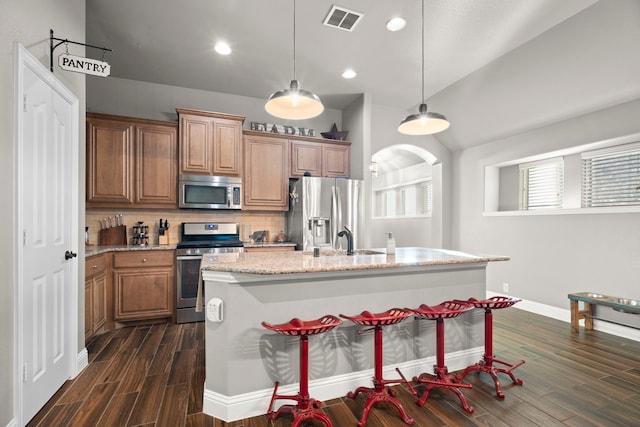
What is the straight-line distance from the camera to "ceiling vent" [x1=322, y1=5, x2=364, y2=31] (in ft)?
9.21

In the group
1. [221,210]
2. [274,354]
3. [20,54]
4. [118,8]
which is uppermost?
[118,8]

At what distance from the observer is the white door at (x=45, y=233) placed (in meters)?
1.82

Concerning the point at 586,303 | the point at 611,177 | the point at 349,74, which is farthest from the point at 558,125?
the point at 349,74

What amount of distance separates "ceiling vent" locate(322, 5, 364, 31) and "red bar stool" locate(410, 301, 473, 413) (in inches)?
102

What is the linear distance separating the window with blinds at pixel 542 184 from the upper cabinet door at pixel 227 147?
13.3 ft

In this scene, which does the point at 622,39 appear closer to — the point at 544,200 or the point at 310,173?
the point at 544,200

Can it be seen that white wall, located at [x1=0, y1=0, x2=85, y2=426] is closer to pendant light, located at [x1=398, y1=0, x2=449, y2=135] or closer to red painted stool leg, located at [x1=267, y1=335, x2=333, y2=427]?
red painted stool leg, located at [x1=267, y1=335, x2=333, y2=427]

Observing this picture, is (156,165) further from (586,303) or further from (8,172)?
(586,303)

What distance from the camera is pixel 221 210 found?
4.50 m

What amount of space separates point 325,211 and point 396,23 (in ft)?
7.55

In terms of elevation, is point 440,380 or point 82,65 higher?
point 82,65

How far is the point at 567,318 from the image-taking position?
151 inches

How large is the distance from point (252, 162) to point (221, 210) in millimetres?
819

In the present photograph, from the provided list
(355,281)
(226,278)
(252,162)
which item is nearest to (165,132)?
(252,162)
